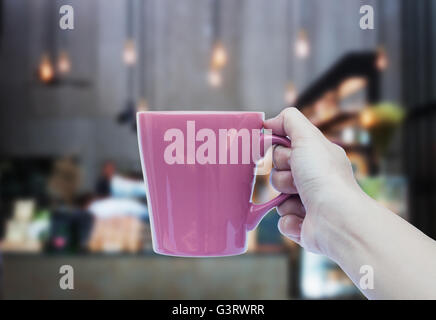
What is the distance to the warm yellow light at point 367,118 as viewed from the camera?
3363 millimetres

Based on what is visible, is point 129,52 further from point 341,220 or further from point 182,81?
point 341,220

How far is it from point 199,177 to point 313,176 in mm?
123

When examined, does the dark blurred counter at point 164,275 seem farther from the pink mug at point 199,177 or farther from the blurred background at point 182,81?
the pink mug at point 199,177

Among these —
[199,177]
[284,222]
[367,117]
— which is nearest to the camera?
[199,177]

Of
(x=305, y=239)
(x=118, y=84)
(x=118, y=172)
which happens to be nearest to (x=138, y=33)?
(x=118, y=84)

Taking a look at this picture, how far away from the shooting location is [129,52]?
3.73m

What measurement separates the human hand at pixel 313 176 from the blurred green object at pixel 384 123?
10.1 feet

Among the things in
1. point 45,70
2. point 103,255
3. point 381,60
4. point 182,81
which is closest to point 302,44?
point 381,60

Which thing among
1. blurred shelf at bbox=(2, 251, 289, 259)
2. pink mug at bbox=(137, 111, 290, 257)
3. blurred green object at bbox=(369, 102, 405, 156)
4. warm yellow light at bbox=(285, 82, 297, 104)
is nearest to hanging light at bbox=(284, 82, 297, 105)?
warm yellow light at bbox=(285, 82, 297, 104)

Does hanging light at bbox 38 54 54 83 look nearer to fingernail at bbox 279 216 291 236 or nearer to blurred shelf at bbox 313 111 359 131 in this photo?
blurred shelf at bbox 313 111 359 131

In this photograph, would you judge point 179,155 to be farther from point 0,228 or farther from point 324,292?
point 0,228

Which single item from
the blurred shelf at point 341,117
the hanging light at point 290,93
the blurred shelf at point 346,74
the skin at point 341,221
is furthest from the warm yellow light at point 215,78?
the skin at point 341,221

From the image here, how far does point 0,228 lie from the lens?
347 cm
